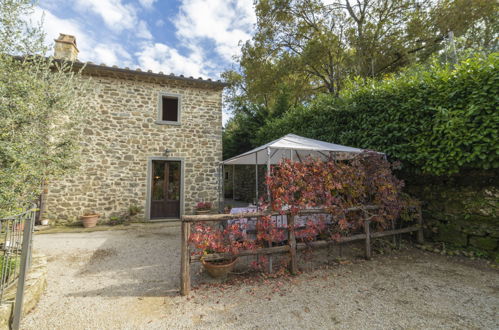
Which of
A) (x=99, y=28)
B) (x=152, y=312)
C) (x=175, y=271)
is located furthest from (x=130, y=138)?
(x=152, y=312)

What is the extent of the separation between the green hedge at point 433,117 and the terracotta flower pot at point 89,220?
770cm

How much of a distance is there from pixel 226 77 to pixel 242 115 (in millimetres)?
7283

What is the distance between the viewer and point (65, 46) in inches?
271

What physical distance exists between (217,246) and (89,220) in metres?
5.84

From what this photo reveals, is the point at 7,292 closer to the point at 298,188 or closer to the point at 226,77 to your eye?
the point at 298,188

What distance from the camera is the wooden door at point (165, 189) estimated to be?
24.8ft

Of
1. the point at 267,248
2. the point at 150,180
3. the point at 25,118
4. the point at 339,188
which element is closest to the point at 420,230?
the point at 339,188

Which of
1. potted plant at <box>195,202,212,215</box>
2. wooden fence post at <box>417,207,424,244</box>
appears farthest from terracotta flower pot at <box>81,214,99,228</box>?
wooden fence post at <box>417,207,424,244</box>

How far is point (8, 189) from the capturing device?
9.02 feet

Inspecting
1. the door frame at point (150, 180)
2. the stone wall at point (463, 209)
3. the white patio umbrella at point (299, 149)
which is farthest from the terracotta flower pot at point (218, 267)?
the door frame at point (150, 180)

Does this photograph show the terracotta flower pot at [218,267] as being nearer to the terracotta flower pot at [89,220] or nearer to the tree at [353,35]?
the terracotta flower pot at [89,220]

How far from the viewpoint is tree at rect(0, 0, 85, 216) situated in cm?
283

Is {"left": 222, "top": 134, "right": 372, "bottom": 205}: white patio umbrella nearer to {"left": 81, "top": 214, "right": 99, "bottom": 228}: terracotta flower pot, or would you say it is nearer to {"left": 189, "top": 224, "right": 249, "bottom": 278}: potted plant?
{"left": 189, "top": 224, "right": 249, "bottom": 278}: potted plant

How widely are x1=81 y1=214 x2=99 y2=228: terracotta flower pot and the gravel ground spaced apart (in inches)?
115
